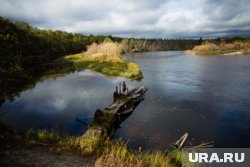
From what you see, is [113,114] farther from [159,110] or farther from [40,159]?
[40,159]

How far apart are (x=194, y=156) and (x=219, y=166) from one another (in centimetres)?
257

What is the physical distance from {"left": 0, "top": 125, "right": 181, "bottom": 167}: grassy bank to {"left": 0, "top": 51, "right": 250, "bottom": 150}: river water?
23.7 feet

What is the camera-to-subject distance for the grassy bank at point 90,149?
→ 1593 centimetres

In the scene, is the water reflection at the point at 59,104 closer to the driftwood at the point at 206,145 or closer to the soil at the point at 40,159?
the soil at the point at 40,159

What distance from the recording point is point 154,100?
42.4m

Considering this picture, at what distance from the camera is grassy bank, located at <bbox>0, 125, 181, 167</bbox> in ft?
52.3

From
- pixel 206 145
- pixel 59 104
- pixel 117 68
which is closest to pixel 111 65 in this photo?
pixel 117 68

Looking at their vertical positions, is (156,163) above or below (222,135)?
above

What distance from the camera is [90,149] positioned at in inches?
677

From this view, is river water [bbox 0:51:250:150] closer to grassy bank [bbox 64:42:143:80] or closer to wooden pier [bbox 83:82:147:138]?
wooden pier [bbox 83:82:147:138]

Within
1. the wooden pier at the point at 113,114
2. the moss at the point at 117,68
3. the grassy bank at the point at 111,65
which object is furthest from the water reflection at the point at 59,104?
the grassy bank at the point at 111,65

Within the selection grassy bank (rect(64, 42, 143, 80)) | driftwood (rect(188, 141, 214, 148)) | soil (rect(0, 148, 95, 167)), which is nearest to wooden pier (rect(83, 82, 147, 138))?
soil (rect(0, 148, 95, 167))

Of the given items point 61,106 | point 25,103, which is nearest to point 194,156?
point 61,106

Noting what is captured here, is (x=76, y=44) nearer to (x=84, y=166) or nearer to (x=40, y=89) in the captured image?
(x=40, y=89)
